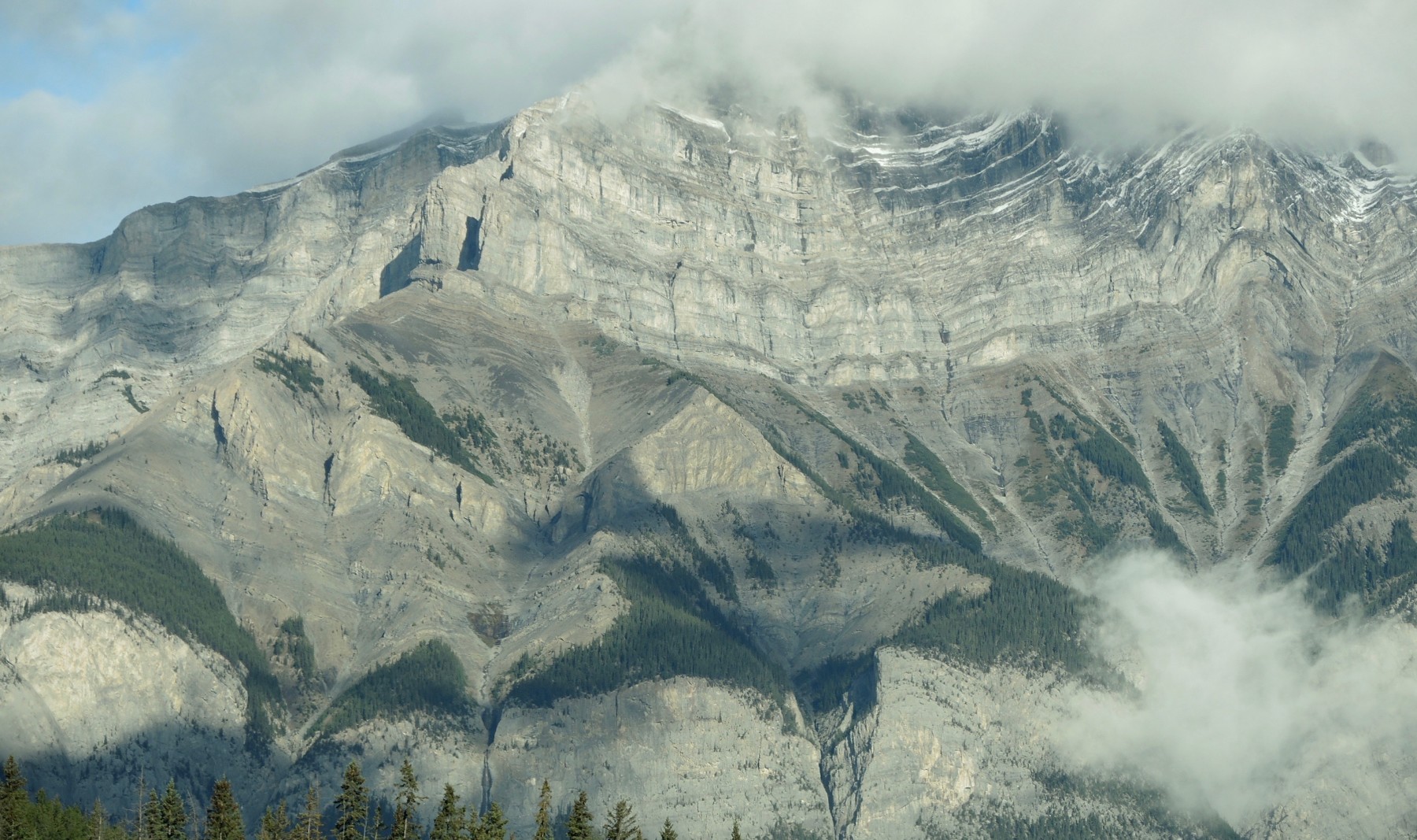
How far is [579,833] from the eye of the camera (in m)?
179

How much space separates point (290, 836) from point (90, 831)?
26.4m

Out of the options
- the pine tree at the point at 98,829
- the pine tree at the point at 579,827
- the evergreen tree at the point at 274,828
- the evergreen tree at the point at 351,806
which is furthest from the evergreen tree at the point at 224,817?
the pine tree at the point at 579,827

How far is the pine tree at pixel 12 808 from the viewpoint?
172m

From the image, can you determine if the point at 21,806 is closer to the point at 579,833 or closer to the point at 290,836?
the point at 290,836

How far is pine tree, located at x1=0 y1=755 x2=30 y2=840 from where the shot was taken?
17225 cm

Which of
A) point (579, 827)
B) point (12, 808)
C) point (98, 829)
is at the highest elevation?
point (98, 829)

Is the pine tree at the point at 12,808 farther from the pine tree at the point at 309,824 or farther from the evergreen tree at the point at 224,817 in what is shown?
the pine tree at the point at 309,824

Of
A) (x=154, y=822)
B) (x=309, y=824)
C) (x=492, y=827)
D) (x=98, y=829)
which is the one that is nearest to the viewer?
(x=309, y=824)

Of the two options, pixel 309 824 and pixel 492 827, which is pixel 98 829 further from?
pixel 492 827

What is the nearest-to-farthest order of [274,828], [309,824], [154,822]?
[309,824] → [274,828] → [154,822]

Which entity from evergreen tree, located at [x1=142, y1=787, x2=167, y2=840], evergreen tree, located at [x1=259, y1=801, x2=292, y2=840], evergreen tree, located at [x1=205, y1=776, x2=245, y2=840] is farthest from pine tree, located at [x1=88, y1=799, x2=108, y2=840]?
evergreen tree, located at [x1=205, y1=776, x2=245, y2=840]

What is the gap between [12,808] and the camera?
17500 cm

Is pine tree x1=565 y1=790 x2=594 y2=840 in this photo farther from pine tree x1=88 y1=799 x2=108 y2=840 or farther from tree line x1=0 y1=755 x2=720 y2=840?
pine tree x1=88 y1=799 x2=108 y2=840

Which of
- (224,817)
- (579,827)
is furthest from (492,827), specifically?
(224,817)
